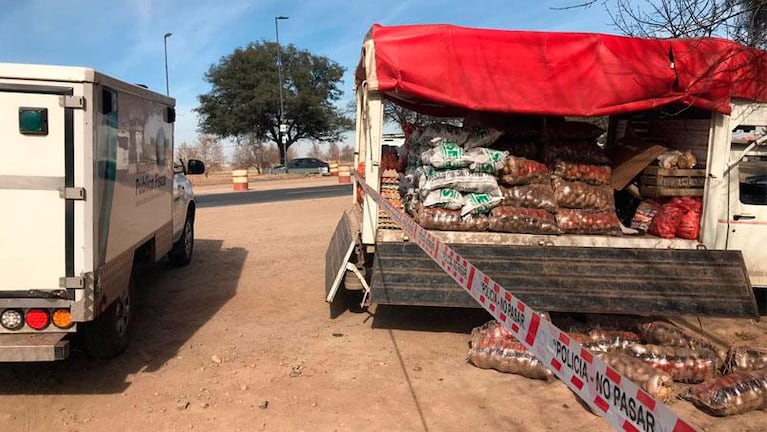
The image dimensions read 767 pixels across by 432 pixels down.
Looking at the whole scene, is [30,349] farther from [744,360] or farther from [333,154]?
[333,154]

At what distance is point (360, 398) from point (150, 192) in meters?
3.20

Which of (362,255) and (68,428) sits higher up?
(362,255)

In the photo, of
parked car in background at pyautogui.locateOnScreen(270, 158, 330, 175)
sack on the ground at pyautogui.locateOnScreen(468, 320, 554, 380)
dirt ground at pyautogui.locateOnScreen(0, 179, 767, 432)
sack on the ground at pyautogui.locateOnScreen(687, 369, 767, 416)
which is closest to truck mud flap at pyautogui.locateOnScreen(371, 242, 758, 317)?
sack on the ground at pyautogui.locateOnScreen(468, 320, 554, 380)

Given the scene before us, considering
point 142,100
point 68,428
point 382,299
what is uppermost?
point 142,100

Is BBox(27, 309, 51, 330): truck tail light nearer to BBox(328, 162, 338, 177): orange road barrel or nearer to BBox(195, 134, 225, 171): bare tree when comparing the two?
BBox(328, 162, 338, 177): orange road barrel

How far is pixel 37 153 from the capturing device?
390 cm

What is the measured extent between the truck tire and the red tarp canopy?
2930 millimetres

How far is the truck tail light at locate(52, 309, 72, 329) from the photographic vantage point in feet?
13.3

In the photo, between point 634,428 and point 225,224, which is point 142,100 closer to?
point 634,428

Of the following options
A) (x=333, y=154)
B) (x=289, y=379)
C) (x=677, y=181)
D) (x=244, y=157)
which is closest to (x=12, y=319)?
(x=289, y=379)

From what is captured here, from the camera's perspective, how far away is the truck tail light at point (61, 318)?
406 centimetres

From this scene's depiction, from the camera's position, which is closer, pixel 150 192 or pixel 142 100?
pixel 142 100

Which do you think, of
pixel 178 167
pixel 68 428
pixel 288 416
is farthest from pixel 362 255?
pixel 178 167

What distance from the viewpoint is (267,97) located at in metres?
45.6
